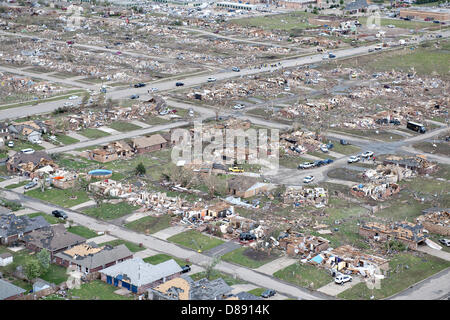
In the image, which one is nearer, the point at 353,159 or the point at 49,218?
the point at 49,218

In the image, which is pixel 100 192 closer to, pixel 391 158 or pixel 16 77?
pixel 391 158

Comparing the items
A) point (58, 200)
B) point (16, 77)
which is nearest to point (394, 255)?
point (58, 200)

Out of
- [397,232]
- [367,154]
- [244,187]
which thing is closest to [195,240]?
[244,187]

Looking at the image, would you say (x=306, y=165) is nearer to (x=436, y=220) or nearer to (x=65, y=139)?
(x=436, y=220)

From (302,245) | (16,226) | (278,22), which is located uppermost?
(278,22)

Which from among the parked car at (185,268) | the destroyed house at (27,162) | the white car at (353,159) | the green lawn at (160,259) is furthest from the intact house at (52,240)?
the white car at (353,159)

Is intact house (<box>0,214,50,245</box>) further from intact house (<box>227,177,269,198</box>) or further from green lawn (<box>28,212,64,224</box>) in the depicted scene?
intact house (<box>227,177,269,198</box>)
